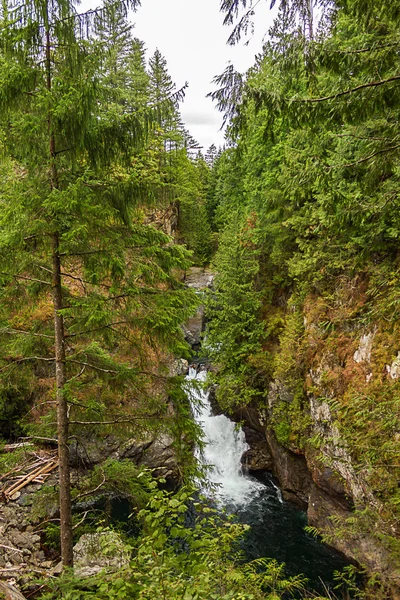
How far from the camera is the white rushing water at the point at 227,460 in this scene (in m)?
13.7

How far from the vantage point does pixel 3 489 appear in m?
10.0

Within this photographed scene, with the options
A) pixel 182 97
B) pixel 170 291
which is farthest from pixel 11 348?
pixel 182 97

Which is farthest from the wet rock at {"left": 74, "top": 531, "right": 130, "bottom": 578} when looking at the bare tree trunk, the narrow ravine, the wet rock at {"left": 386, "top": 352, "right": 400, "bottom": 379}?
the wet rock at {"left": 386, "top": 352, "right": 400, "bottom": 379}

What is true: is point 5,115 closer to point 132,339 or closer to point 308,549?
point 132,339

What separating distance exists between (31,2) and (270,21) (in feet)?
9.81

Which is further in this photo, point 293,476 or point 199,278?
point 199,278

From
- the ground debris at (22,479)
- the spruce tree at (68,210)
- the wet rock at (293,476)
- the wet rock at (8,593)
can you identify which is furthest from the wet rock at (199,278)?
the wet rock at (8,593)

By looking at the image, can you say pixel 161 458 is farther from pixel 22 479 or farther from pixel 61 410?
pixel 61 410

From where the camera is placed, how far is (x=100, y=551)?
4.65 meters

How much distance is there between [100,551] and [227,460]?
37.5 feet

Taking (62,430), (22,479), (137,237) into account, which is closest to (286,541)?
(22,479)

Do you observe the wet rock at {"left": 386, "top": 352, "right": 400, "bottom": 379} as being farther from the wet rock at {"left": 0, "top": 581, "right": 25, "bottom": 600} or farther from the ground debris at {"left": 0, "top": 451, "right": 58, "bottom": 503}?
the ground debris at {"left": 0, "top": 451, "right": 58, "bottom": 503}

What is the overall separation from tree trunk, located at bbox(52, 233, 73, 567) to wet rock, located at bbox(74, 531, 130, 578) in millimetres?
350

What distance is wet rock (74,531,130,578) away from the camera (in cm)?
381
